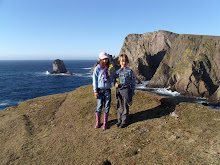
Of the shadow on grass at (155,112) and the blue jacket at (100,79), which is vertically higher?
the blue jacket at (100,79)

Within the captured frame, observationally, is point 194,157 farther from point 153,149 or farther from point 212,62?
point 212,62

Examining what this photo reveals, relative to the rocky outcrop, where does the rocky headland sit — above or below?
below

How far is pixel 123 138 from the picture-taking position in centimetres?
863

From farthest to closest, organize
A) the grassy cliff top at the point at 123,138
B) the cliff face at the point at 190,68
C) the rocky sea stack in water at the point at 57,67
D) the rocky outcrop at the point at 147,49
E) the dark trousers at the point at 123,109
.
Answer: the rocky sea stack in water at the point at 57,67
the rocky outcrop at the point at 147,49
the cliff face at the point at 190,68
the dark trousers at the point at 123,109
the grassy cliff top at the point at 123,138

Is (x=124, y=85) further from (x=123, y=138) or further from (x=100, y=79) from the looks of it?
(x=123, y=138)

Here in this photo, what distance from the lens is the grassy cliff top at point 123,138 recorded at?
23.5 feet

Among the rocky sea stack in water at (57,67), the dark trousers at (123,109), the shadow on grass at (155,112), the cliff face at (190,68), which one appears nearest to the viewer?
the dark trousers at (123,109)

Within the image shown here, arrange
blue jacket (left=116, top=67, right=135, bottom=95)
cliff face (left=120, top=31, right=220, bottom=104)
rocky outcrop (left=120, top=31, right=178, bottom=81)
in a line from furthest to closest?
rocky outcrop (left=120, top=31, right=178, bottom=81) → cliff face (left=120, top=31, right=220, bottom=104) → blue jacket (left=116, top=67, right=135, bottom=95)

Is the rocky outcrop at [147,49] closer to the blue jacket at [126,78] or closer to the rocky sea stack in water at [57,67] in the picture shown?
the rocky sea stack in water at [57,67]

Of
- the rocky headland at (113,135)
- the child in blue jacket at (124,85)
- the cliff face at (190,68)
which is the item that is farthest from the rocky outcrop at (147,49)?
the child in blue jacket at (124,85)

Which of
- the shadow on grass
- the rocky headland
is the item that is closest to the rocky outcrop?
the shadow on grass

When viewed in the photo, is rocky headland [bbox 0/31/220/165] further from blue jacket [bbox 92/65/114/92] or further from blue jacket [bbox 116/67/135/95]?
blue jacket [bbox 92/65/114/92]

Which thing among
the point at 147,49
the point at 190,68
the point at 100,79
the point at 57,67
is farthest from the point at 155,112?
the point at 57,67

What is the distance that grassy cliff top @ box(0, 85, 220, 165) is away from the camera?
7.15 meters
